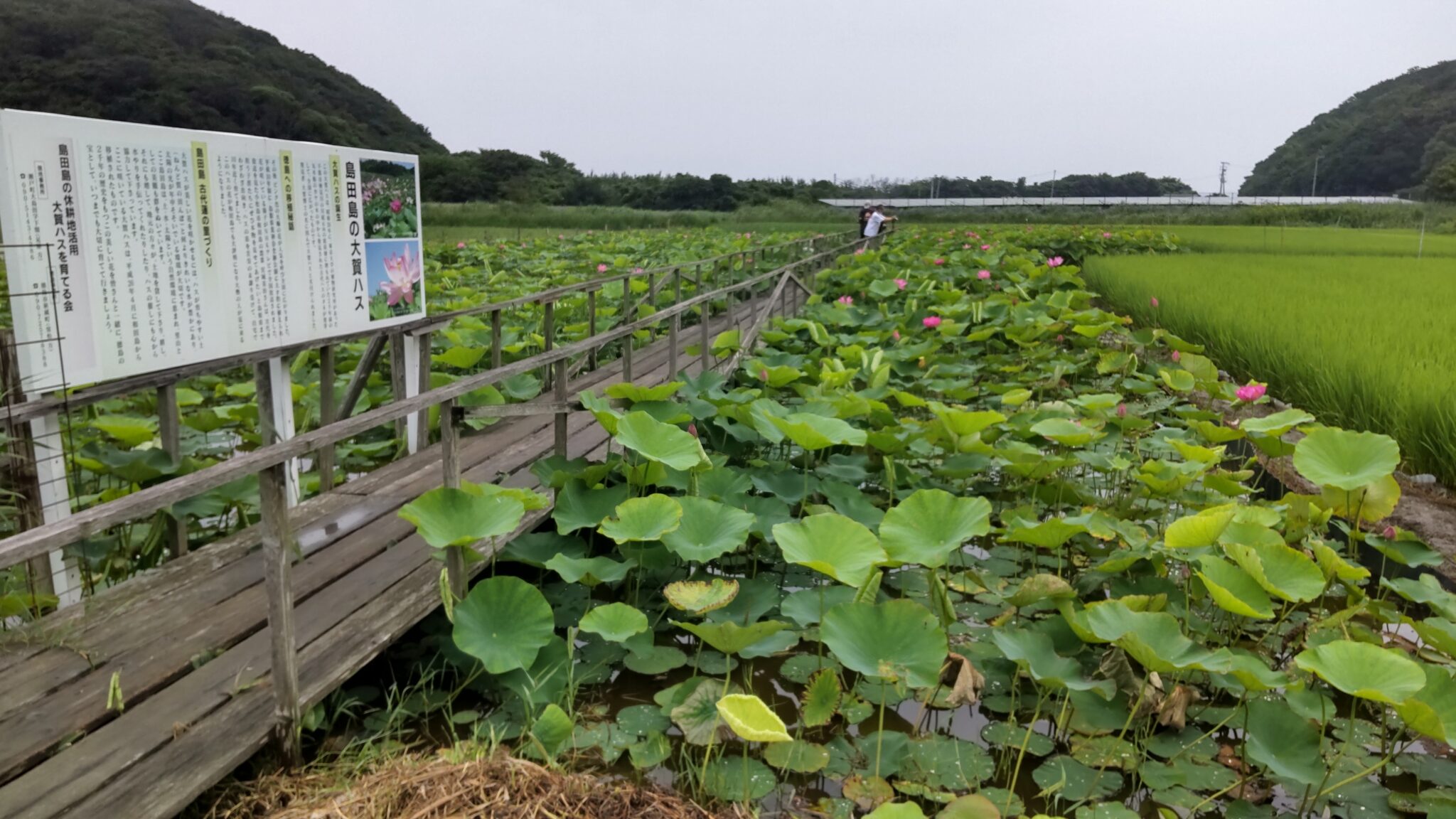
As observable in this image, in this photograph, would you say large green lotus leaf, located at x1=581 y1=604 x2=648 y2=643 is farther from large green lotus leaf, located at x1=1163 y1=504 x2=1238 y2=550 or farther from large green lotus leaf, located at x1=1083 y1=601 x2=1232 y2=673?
large green lotus leaf, located at x1=1163 y1=504 x2=1238 y2=550

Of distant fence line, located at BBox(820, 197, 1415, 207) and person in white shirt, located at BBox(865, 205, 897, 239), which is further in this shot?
distant fence line, located at BBox(820, 197, 1415, 207)

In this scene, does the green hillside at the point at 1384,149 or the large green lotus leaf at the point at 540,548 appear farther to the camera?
the green hillside at the point at 1384,149

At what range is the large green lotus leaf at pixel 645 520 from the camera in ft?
7.09

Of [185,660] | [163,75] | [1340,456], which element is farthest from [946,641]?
[163,75]

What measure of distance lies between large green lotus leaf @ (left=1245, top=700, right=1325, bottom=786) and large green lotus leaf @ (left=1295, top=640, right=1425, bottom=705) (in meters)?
0.14

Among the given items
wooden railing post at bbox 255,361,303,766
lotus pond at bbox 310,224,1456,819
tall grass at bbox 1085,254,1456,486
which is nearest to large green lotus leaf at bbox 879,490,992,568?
lotus pond at bbox 310,224,1456,819

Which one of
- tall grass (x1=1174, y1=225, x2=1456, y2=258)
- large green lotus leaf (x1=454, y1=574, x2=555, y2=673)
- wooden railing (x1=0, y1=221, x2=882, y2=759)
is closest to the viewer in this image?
wooden railing (x1=0, y1=221, x2=882, y2=759)

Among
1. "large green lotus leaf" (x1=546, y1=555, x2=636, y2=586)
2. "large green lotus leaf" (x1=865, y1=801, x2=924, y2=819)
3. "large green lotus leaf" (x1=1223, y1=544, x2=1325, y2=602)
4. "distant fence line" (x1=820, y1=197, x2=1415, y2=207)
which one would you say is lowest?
"large green lotus leaf" (x1=865, y1=801, x2=924, y2=819)

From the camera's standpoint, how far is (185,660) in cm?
186

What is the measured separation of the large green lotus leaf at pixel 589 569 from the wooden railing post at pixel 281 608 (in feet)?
2.10

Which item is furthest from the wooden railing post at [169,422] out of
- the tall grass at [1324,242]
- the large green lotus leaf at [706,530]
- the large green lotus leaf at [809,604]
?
the tall grass at [1324,242]

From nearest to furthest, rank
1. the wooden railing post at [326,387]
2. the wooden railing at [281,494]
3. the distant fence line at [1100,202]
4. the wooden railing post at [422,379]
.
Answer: the wooden railing at [281,494], the wooden railing post at [326,387], the wooden railing post at [422,379], the distant fence line at [1100,202]

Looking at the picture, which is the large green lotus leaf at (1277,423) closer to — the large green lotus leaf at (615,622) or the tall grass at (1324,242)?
the large green lotus leaf at (615,622)

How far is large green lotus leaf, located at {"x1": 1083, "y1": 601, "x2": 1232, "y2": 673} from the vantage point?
1782mm
